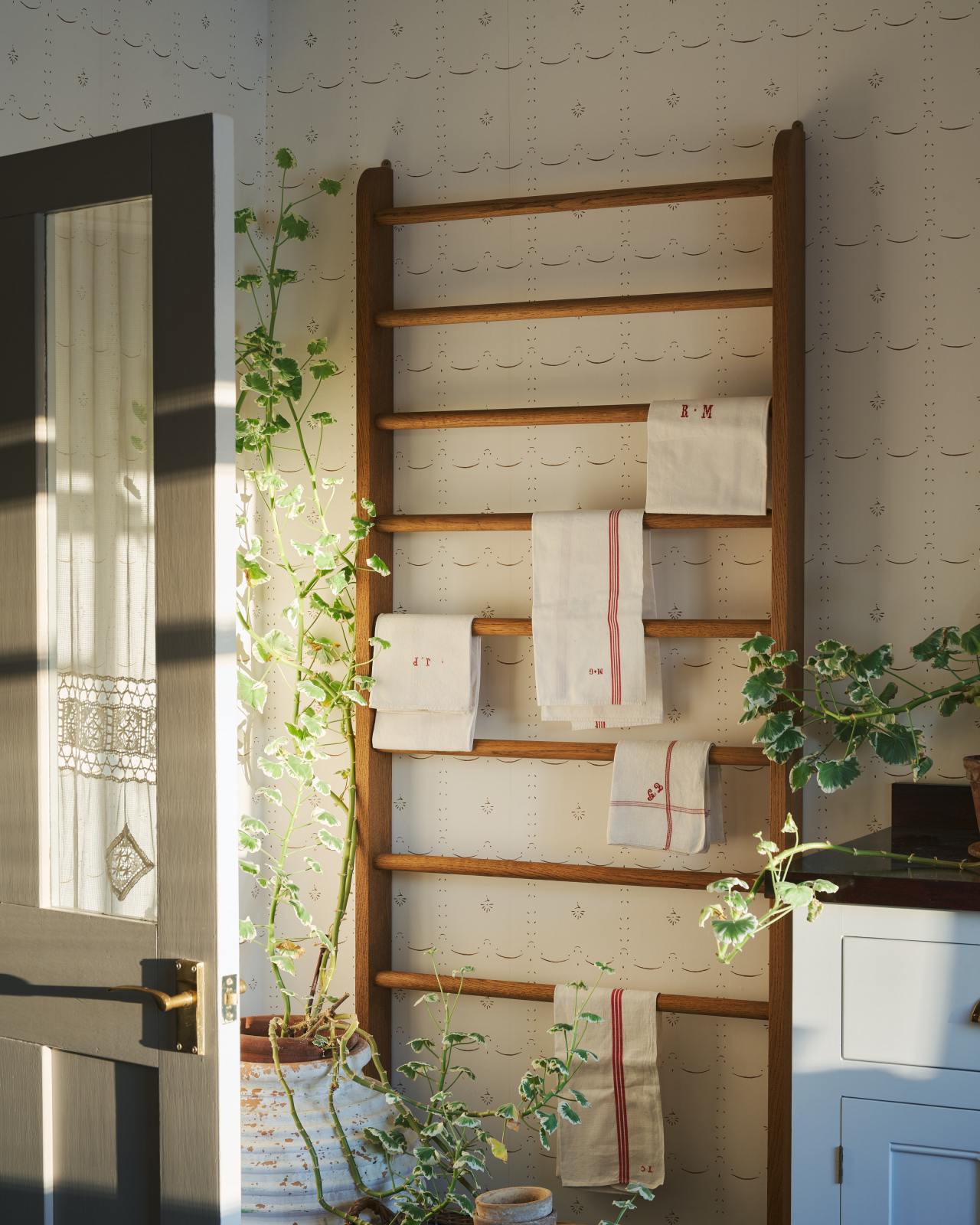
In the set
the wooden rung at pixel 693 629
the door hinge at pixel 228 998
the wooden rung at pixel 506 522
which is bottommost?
the door hinge at pixel 228 998

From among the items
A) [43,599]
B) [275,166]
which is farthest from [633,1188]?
[275,166]

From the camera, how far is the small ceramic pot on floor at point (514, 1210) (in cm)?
197

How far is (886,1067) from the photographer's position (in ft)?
5.67

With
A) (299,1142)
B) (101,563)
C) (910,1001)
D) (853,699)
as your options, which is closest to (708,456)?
(853,699)

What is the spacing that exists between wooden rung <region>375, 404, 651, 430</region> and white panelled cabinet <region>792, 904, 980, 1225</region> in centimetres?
102

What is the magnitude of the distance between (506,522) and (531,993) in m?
0.91

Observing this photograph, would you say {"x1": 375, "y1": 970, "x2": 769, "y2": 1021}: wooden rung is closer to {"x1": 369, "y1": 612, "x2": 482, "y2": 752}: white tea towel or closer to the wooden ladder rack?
the wooden ladder rack

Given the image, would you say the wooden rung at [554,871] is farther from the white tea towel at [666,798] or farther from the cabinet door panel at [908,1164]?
the cabinet door panel at [908,1164]

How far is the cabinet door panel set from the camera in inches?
66.6

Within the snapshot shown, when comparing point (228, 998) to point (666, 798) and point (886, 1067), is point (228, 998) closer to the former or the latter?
point (886, 1067)

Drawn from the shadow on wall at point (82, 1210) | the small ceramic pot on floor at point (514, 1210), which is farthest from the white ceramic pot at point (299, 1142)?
the shadow on wall at point (82, 1210)

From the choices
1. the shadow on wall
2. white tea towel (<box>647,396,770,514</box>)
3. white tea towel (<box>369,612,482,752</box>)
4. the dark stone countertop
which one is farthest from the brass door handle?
white tea towel (<box>647,396,770,514</box>)

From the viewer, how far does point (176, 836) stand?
5.05 ft

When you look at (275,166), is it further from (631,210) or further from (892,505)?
(892,505)
